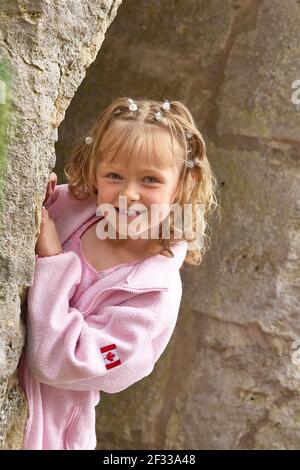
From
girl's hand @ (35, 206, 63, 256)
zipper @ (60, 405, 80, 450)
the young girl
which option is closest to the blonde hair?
the young girl

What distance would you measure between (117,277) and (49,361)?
21 cm

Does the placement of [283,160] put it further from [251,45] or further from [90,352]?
[90,352]

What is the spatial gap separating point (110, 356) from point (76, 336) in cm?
8

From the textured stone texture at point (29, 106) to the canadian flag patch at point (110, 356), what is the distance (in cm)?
15

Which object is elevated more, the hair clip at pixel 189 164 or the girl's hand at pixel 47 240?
the hair clip at pixel 189 164

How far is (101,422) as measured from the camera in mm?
2336

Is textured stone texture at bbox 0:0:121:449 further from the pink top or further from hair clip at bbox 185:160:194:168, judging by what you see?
hair clip at bbox 185:160:194:168

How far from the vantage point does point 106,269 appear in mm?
1566

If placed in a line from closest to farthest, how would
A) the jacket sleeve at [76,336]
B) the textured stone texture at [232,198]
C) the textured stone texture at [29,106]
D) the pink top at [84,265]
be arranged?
the textured stone texture at [29,106], the jacket sleeve at [76,336], the pink top at [84,265], the textured stone texture at [232,198]

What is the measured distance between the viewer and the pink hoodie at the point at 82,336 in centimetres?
143

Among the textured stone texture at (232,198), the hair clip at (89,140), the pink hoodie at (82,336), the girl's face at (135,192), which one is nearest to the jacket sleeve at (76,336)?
the pink hoodie at (82,336)

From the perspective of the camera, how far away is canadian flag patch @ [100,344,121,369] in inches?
57.3

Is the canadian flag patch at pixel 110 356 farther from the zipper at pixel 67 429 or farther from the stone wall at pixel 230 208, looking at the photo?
the stone wall at pixel 230 208

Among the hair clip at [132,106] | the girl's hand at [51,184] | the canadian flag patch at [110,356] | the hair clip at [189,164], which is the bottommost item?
the canadian flag patch at [110,356]
